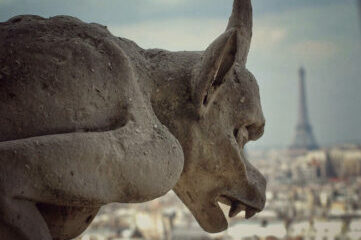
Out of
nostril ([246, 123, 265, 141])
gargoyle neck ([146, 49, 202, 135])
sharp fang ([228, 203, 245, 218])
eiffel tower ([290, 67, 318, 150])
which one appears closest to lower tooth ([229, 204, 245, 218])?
sharp fang ([228, 203, 245, 218])

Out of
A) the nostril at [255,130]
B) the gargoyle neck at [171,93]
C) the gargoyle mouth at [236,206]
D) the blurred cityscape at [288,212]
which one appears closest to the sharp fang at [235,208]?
the gargoyle mouth at [236,206]

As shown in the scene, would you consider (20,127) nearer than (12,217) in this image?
No

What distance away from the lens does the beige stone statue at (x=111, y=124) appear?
203 cm

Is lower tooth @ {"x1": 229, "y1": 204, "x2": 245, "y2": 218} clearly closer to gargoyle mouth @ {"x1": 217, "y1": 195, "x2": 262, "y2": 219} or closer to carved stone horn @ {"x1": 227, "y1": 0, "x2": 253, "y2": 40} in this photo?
gargoyle mouth @ {"x1": 217, "y1": 195, "x2": 262, "y2": 219}

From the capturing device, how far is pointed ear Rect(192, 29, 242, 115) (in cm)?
238

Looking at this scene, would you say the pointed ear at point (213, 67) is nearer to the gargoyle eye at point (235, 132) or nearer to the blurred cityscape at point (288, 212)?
the gargoyle eye at point (235, 132)

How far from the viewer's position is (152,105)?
8.07 feet

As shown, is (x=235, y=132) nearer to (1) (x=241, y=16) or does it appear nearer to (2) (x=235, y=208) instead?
(2) (x=235, y=208)

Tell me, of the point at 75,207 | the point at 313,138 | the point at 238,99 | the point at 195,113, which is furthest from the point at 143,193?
the point at 313,138

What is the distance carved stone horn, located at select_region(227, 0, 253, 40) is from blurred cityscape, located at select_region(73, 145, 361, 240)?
117 centimetres

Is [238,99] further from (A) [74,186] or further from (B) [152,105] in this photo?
(A) [74,186]

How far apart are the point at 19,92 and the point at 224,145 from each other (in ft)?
2.41

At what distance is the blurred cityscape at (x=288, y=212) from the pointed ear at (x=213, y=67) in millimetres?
1070

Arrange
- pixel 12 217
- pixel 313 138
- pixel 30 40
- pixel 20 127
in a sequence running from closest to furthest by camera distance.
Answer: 1. pixel 12 217
2. pixel 20 127
3. pixel 30 40
4. pixel 313 138
